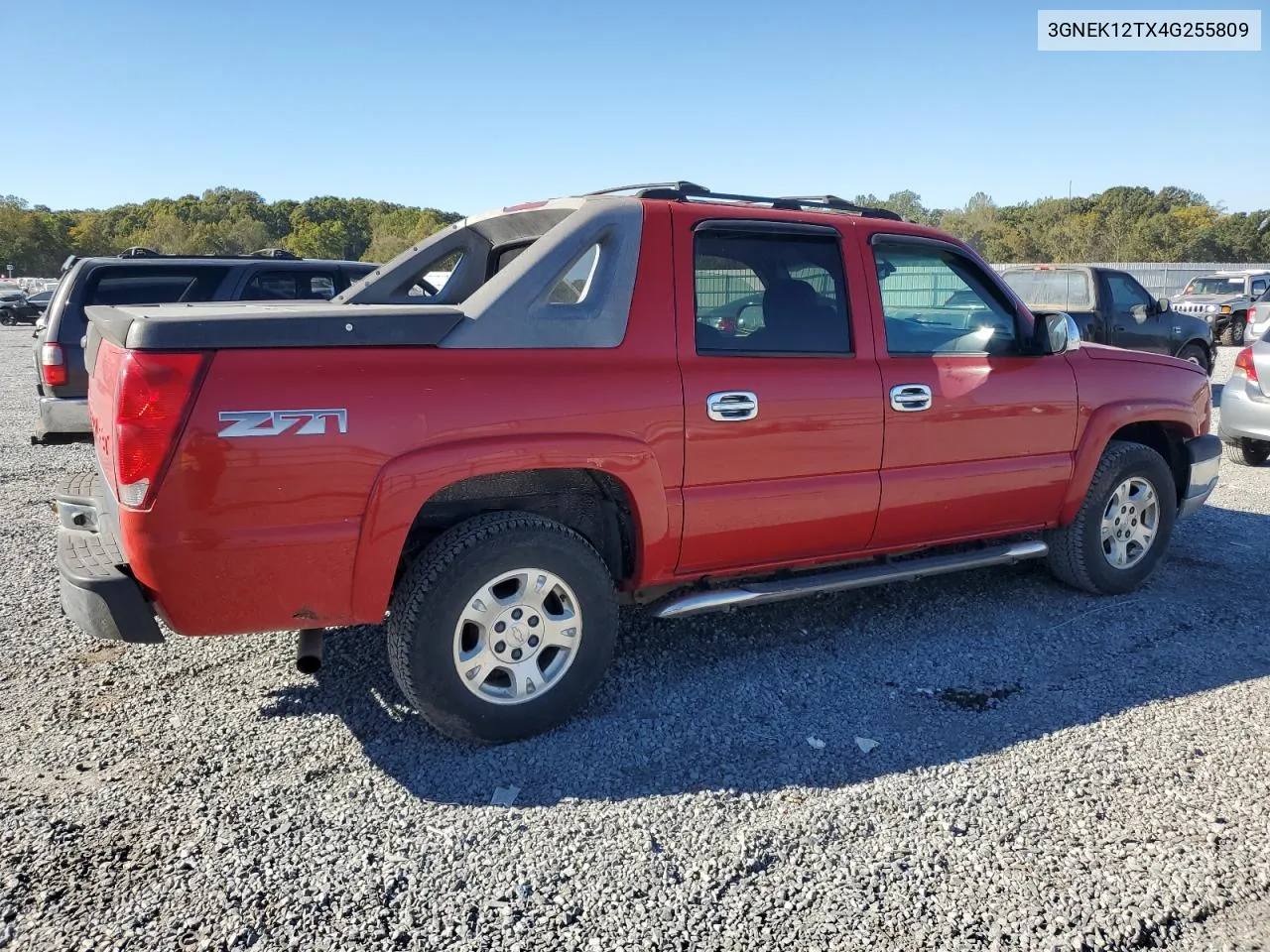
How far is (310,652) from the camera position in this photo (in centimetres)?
331

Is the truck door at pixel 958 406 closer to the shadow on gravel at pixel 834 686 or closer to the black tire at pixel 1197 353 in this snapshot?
the shadow on gravel at pixel 834 686

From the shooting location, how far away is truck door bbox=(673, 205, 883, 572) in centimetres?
373

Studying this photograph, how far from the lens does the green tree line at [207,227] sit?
254 feet

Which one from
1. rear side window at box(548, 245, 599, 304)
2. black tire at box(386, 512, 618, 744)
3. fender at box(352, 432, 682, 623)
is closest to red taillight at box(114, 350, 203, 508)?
fender at box(352, 432, 682, 623)

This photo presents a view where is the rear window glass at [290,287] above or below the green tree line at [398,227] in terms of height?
below

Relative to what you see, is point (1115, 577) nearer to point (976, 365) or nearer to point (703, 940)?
point (976, 365)

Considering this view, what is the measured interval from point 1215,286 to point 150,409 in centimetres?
2663

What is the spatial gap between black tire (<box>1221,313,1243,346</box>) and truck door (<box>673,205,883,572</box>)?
2148 centimetres

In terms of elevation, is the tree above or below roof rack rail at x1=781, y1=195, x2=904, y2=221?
above

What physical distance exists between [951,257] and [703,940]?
3.45m

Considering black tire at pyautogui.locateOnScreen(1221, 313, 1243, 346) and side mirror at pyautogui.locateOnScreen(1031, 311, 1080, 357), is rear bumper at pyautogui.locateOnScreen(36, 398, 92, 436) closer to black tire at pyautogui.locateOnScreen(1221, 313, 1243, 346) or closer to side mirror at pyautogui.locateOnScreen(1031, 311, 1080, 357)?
side mirror at pyautogui.locateOnScreen(1031, 311, 1080, 357)

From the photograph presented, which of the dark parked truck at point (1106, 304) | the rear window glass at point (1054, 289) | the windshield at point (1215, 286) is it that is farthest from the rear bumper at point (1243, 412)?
the windshield at point (1215, 286)

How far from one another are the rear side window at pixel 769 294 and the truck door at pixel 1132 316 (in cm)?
869

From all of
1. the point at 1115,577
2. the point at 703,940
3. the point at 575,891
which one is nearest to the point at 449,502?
the point at 575,891
